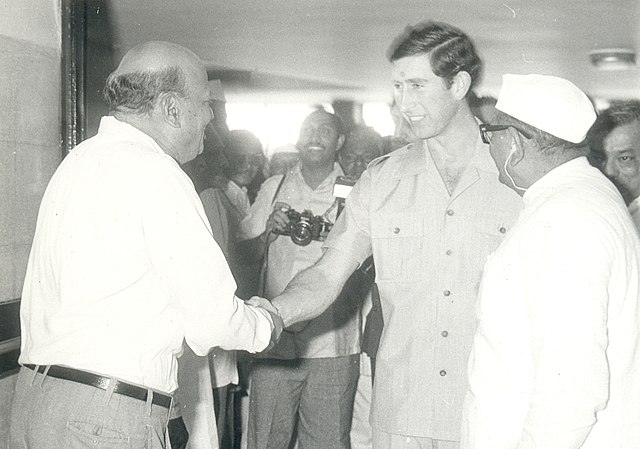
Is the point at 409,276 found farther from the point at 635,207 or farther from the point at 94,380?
the point at 635,207

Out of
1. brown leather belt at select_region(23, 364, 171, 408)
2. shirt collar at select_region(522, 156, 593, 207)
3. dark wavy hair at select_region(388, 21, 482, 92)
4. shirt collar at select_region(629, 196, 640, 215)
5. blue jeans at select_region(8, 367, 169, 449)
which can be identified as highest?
dark wavy hair at select_region(388, 21, 482, 92)

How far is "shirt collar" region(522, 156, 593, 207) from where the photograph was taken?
1835mm

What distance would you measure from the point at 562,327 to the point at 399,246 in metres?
0.95

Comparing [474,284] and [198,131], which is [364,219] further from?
[198,131]

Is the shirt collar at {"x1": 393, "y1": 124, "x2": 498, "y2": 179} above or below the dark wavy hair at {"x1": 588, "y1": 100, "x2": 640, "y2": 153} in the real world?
below

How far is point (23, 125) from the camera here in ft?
9.66

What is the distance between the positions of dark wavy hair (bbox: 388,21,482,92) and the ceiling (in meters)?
1.91

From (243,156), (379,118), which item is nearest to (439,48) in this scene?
(243,156)

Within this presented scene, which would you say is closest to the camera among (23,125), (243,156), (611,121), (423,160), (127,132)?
(127,132)

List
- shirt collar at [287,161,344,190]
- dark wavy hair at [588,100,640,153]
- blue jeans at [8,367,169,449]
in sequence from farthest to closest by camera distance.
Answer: shirt collar at [287,161,344,190]
dark wavy hair at [588,100,640,153]
blue jeans at [8,367,169,449]

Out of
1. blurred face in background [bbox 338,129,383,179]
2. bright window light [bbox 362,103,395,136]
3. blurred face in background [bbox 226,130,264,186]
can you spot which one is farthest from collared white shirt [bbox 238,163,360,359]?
bright window light [bbox 362,103,395,136]

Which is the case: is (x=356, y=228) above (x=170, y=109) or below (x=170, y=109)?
below

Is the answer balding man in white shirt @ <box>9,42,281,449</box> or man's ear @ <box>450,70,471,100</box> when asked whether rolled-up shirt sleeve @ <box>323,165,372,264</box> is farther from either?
balding man in white shirt @ <box>9,42,281,449</box>

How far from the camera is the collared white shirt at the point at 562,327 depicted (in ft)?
5.23
